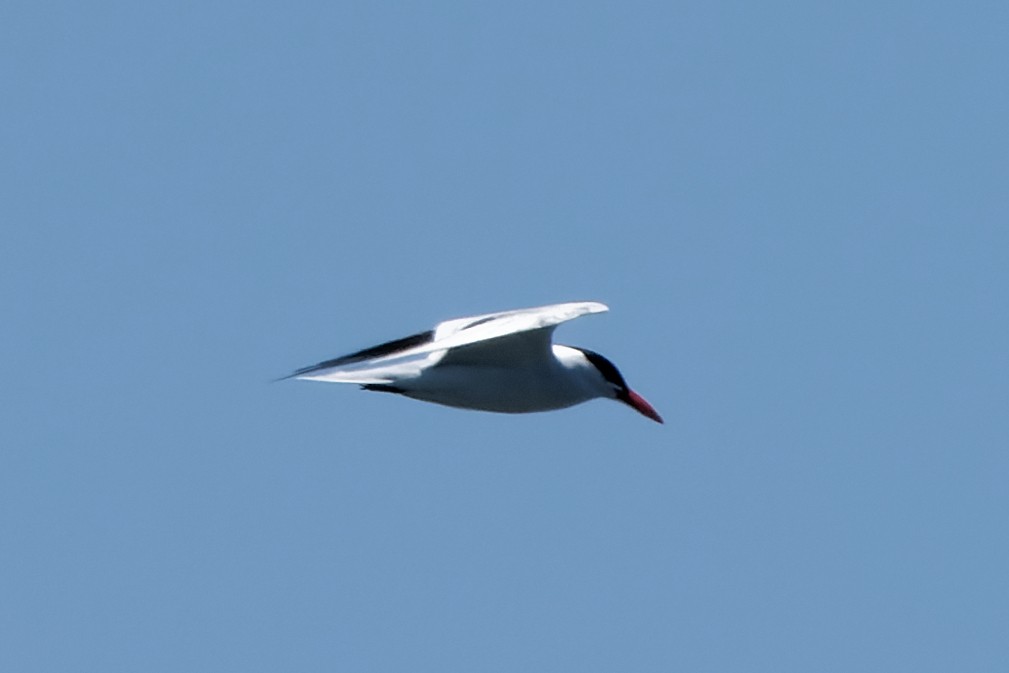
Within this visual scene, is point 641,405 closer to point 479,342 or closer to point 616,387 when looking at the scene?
point 616,387

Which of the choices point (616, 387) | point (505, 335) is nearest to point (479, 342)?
point (505, 335)

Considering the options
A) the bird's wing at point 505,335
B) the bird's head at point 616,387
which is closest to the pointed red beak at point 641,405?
the bird's head at point 616,387

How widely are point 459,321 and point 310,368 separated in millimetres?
2250

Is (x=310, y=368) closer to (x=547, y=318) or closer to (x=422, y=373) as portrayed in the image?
(x=422, y=373)

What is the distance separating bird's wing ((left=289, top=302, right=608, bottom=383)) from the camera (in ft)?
47.2

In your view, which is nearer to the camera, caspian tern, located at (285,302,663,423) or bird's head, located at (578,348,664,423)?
caspian tern, located at (285,302,663,423)

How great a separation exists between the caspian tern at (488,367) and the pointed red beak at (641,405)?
106 cm

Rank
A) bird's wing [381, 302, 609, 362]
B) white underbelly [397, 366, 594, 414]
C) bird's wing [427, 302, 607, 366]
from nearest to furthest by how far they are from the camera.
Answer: bird's wing [381, 302, 609, 362] < bird's wing [427, 302, 607, 366] < white underbelly [397, 366, 594, 414]

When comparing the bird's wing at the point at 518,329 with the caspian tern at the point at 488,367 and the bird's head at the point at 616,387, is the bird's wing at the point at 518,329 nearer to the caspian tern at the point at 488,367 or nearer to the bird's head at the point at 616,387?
the caspian tern at the point at 488,367

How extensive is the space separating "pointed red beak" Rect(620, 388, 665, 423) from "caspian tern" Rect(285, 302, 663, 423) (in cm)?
106

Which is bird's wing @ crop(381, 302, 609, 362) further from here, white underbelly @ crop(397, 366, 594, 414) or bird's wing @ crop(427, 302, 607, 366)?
white underbelly @ crop(397, 366, 594, 414)

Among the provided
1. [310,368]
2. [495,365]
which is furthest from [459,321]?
[310,368]

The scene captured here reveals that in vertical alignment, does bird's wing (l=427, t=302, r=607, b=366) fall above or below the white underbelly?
above

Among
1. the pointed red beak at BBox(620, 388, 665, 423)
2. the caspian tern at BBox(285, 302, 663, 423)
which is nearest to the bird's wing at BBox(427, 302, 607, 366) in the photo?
the caspian tern at BBox(285, 302, 663, 423)
